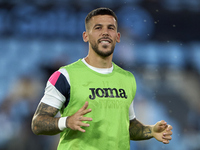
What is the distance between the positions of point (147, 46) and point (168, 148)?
6.12 ft

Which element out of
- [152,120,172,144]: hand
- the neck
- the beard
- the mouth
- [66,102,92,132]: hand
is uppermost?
the mouth

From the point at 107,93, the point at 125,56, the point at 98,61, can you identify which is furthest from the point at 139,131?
the point at 125,56

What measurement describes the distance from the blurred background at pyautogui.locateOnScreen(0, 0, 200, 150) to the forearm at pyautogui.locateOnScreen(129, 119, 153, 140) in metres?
2.88

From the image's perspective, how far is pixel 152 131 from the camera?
2463mm

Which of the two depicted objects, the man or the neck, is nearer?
the man

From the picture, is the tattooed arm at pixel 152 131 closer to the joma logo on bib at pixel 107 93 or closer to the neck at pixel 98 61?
the joma logo on bib at pixel 107 93

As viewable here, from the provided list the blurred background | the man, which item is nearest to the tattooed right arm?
the man

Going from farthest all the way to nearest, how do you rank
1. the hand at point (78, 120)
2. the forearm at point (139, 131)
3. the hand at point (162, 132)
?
the forearm at point (139, 131) < the hand at point (162, 132) < the hand at point (78, 120)

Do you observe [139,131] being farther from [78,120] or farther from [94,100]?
[78,120]

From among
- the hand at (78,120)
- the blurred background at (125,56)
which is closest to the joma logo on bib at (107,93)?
the hand at (78,120)

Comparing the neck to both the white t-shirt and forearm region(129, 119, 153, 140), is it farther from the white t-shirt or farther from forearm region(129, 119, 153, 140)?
forearm region(129, 119, 153, 140)

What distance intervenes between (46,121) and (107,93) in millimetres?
486

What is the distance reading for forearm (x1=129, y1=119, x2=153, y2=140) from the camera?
98.2 inches

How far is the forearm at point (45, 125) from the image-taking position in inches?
81.1
